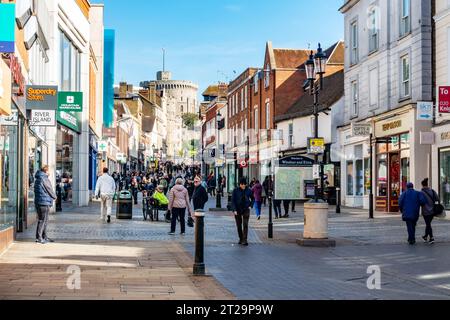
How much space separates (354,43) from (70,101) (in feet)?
55.7

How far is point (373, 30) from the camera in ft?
111

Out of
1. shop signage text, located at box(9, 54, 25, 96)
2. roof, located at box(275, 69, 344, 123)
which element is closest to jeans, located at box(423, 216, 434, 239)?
shop signage text, located at box(9, 54, 25, 96)

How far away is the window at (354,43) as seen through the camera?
3638 cm

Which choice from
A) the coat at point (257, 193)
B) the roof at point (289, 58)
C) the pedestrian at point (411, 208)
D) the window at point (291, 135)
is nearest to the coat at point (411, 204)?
the pedestrian at point (411, 208)

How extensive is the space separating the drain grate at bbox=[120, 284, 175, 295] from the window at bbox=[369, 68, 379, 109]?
82.2 feet

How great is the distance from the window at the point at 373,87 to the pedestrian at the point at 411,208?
15.7 metres

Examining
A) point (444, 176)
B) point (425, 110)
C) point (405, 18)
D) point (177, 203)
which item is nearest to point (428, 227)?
point (177, 203)

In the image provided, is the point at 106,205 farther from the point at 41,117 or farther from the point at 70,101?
the point at 41,117

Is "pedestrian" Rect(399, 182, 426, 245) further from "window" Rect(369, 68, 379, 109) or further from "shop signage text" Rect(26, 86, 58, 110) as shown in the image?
"window" Rect(369, 68, 379, 109)

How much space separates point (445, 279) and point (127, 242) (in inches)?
329

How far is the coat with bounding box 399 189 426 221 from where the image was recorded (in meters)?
17.9

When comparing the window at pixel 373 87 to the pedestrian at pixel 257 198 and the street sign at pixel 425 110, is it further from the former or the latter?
the pedestrian at pixel 257 198
